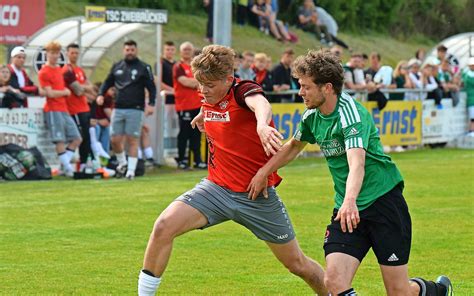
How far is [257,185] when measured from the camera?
7973mm

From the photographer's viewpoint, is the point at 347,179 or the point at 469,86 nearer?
the point at 347,179

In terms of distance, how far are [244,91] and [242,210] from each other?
0.84 metres

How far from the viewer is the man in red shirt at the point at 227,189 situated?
25.9 feet

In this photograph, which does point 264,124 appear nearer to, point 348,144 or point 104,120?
point 348,144

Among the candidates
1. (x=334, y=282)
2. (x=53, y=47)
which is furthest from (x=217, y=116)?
(x=53, y=47)

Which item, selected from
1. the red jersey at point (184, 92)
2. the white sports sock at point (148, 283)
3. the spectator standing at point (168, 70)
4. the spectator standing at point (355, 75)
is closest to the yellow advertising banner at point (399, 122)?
the spectator standing at point (355, 75)

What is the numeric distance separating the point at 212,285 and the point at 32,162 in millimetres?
9123

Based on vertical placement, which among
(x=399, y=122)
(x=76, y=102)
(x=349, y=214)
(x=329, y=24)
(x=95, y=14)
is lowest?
(x=399, y=122)

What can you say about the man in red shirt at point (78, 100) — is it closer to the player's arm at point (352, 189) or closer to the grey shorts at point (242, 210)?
the grey shorts at point (242, 210)

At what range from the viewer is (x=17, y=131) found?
18.7 meters

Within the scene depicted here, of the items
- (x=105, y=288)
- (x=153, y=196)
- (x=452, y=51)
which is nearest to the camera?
(x=105, y=288)

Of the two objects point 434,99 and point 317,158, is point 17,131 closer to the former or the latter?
point 317,158

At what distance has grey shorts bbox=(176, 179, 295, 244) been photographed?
8.08 meters

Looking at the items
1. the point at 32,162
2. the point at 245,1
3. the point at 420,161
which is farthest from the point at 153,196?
the point at 245,1
